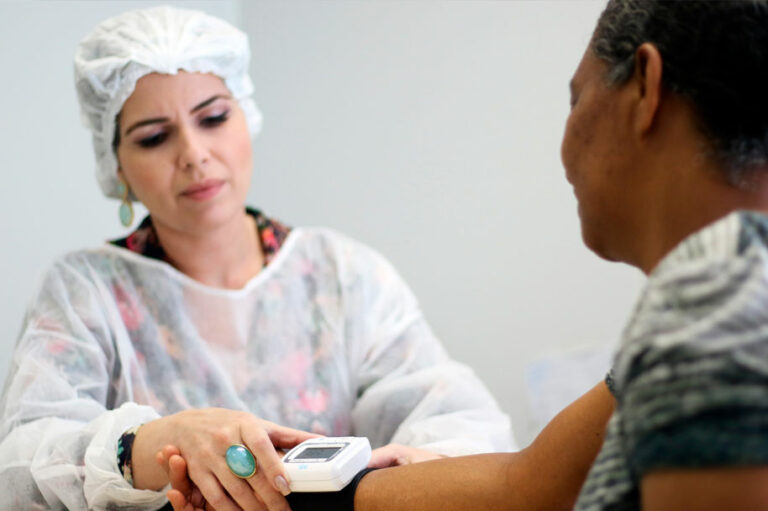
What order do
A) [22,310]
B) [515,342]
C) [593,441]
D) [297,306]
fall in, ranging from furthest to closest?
1. [515,342]
2. [22,310]
3. [297,306]
4. [593,441]

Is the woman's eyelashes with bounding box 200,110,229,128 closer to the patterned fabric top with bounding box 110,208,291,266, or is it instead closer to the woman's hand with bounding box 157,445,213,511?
the patterned fabric top with bounding box 110,208,291,266

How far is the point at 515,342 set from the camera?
205cm

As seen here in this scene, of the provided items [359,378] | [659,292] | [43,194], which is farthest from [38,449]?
A: [659,292]

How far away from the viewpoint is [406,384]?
4.58 feet

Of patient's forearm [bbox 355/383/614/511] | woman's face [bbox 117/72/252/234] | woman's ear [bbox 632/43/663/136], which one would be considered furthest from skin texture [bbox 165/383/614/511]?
woman's face [bbox 117/72/252/234]

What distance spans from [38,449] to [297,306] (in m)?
0.51

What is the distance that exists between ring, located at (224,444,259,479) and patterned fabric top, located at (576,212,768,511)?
0.53 meters

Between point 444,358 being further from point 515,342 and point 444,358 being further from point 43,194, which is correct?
point 43,194

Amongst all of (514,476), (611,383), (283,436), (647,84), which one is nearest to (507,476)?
(514,476)

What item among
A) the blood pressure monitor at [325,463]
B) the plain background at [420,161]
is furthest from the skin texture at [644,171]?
the plain background at [420,161]

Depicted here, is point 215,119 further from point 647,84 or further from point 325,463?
point 647,84

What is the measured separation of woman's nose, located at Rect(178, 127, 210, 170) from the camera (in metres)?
1.37

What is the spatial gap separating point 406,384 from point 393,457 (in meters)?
0.30

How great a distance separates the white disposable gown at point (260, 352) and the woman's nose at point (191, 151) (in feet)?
0.66
